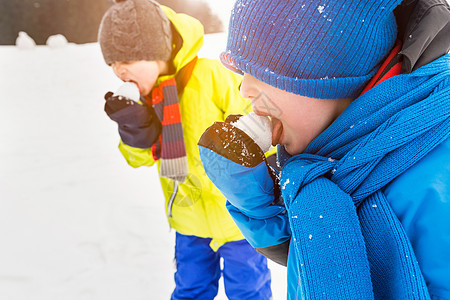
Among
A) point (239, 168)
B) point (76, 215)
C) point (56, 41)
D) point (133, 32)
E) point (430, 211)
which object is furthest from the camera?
point (56, 41)

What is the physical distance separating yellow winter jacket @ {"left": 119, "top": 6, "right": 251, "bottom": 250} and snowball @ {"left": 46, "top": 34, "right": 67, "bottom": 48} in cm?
472

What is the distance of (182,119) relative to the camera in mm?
1339

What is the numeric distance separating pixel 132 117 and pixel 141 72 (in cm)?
18

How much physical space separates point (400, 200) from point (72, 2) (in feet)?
17.6

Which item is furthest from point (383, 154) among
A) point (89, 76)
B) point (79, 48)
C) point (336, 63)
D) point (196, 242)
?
point (79, 48)

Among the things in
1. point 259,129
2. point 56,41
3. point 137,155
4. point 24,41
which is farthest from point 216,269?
point 24,41

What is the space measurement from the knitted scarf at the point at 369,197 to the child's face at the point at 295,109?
0.24 ft

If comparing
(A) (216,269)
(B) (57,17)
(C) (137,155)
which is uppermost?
(C) (137,155)

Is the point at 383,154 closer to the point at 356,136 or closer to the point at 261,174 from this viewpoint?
the point at 356,136

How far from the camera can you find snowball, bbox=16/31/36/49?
16.9ft

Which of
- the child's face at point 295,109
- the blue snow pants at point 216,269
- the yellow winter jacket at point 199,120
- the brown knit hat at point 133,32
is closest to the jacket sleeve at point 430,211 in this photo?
the child's face at point 295,109

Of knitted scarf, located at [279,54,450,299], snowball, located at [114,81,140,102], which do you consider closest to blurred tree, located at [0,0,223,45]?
snowball, located at [114,81,140,102]

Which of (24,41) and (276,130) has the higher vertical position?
(276,130)

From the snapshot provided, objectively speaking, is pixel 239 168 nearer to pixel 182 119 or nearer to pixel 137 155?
pixel 182 119
